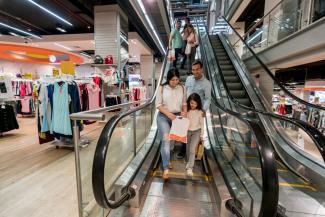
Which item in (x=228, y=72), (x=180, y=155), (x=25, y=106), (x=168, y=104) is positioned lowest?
(x=180, y=155)

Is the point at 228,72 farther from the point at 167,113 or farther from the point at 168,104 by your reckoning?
the point at 167,113

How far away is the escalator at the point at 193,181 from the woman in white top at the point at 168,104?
1.23ft

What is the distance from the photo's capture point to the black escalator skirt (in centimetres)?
517

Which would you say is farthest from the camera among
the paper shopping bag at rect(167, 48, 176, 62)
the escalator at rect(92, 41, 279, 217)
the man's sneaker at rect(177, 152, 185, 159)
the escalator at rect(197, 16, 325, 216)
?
the paper shopping bag at rect(167, 48, 176, 62)

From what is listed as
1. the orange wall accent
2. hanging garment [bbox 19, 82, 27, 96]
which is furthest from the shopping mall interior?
the orange wall accent

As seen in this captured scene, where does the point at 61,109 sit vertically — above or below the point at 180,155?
above

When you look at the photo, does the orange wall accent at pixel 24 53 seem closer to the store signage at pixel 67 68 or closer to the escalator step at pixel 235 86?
the store signage at pixel 67 68

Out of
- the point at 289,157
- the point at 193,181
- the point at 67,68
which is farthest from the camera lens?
the point at 67,68

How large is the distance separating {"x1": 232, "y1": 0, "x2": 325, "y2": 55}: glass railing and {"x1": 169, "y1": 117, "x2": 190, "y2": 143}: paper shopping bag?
3349mm

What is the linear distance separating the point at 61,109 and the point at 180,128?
272 cm

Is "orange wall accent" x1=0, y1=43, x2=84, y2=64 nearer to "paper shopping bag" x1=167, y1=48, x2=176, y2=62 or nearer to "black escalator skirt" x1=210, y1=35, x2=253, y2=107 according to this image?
"paper shopping bag" x1=167, y1=48, x2=176, y2=62

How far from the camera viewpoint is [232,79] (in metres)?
5.87

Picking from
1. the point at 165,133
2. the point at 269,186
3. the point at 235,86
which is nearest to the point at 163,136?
the point at 165,133

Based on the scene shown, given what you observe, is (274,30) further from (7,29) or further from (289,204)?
(7,29)
